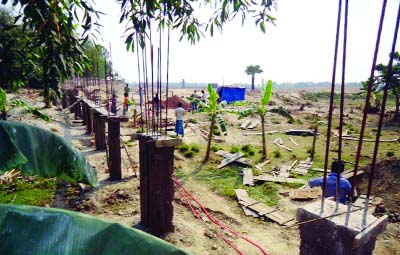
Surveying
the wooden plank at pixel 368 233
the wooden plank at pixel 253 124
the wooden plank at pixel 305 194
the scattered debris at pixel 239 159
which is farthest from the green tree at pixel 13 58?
the wooden plank at pixel 253 124

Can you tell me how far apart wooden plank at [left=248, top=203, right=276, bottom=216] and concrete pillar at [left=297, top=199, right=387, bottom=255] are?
15.4 ft

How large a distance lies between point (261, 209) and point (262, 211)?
0.12 meters

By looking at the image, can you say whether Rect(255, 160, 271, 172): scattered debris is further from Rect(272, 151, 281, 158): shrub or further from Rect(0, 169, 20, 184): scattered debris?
Rect(0, 169, 20, 184): scattered debris

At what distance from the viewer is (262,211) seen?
23.7 feet

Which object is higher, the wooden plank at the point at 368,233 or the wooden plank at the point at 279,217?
the wooden plank at the point at 368,233

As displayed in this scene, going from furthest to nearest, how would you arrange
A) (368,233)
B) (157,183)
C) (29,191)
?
(29,191) < (157,183) < (368,233)

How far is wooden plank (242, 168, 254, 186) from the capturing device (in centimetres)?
935

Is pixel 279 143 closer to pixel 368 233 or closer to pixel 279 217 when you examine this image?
pixel 279 217

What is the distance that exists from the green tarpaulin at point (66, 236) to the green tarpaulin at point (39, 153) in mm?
556

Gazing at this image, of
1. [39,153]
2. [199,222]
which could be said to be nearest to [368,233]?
[39,153]

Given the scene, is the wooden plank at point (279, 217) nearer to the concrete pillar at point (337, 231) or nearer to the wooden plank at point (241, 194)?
the wooden plank at point (241, 194)

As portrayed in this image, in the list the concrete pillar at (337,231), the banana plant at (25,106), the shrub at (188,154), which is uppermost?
the banana plant at (25,106)

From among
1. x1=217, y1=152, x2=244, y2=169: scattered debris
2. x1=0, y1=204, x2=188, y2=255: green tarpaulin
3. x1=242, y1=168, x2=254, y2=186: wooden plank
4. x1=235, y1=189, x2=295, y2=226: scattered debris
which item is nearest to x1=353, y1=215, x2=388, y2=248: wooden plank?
x1=0, y1=204, x2=188, y2=255: green tarpaulin

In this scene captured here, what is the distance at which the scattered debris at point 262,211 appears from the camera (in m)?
6.89
